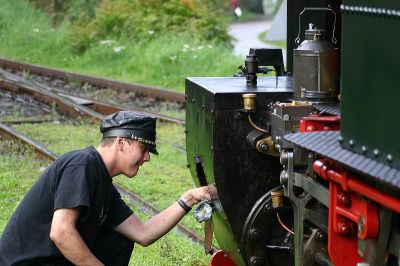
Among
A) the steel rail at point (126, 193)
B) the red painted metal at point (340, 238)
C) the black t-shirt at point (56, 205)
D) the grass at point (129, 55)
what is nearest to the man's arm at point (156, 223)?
the black t-shirt at point (56, 205)

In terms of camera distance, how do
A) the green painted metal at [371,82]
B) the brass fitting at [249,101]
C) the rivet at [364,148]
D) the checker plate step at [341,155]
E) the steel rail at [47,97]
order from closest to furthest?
the checker plate step at [341,155]
the green painted metal at [371,82]
the rivet at [364,148]
the brass fitting at [249,101]
the steel rail at [47,97]

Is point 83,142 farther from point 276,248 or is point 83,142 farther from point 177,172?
point 276,248

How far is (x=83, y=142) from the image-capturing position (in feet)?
37.0

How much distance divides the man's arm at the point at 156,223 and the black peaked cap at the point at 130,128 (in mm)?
590

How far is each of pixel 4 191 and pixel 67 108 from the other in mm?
Answer: 5619

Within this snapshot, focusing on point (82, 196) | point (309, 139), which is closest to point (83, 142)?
point (82, 196)

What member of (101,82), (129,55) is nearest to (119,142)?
(101,82)

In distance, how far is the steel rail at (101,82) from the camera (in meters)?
15.3

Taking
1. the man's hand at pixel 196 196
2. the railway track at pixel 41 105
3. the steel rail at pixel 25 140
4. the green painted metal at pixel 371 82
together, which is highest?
the green painted metal at pixel 371 82

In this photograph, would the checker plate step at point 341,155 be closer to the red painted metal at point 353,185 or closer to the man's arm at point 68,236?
the red painted metal at point 353,185

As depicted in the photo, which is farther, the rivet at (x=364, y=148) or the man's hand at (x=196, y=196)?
the man's hand at (x=196, y=196)

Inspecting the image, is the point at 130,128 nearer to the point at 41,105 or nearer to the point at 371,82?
the point at 371,82

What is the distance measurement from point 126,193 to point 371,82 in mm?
5457

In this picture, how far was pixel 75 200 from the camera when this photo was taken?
4.14 meters
